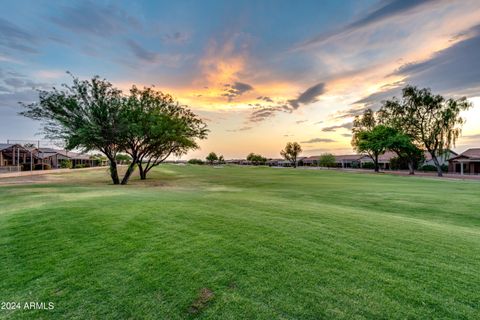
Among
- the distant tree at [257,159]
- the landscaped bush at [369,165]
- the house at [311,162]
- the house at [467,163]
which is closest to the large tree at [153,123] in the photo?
the house at [467,163]

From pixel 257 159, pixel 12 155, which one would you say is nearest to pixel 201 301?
pixel 12 155

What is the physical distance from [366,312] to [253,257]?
6.59ft

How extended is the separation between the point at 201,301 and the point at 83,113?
24.8 metres

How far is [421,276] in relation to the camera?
3820 millimetres

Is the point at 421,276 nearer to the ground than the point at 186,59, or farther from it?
nearer to the ground

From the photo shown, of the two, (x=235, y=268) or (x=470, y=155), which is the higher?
(x=470, y=155)

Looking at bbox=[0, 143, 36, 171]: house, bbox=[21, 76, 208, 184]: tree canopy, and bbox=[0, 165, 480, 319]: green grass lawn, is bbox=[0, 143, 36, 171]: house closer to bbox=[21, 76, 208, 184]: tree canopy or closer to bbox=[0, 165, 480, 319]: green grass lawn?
bbox=[21, 76, 208, 184]: tree canopy

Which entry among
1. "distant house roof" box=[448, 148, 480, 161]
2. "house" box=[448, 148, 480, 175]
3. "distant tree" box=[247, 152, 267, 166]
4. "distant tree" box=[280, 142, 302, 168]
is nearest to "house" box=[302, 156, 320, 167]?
"distant tree" box=[280, 142, 302, 168]

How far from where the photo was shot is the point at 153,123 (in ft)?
79.8

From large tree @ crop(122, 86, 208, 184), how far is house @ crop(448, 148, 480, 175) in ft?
178

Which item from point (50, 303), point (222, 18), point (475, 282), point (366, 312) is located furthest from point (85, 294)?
point (222, 18)

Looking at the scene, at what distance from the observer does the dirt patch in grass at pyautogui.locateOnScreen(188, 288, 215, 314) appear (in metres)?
3.05

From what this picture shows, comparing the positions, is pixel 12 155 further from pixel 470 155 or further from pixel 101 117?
pixel 470 155

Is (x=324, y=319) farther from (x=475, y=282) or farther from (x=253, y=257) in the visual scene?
(x=475, y=282)
